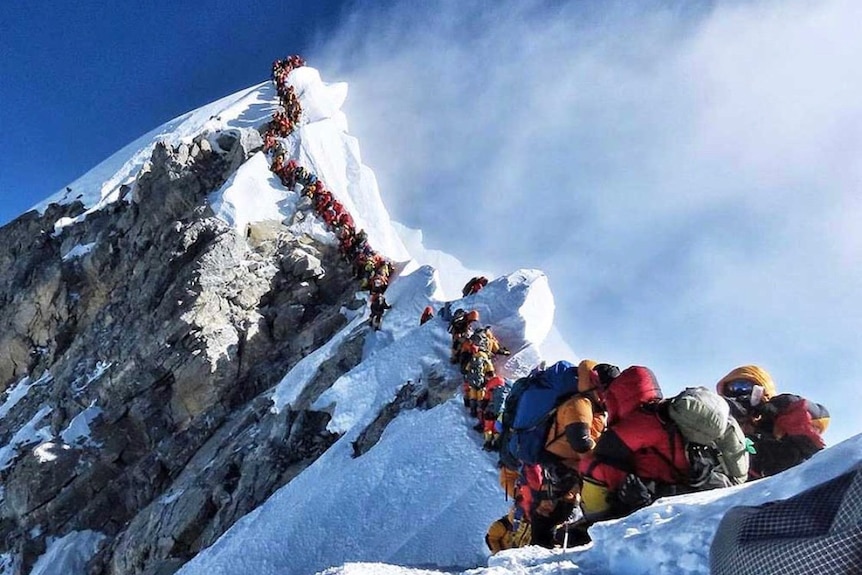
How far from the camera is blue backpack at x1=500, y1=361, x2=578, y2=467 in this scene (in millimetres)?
6117

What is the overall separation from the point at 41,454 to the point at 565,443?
20.9 meters

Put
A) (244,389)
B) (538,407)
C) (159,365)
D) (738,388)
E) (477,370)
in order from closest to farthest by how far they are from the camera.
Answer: (538,407) < (738,388) < (477,370) < (244,389) < (159,365)

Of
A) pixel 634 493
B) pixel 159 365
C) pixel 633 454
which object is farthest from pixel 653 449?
pixel 159 365

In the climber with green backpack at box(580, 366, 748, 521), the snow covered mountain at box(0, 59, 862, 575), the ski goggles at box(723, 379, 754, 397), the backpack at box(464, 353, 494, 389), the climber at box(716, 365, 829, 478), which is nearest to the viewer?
the climber with green backpack at box(580, 366, 748, 521)

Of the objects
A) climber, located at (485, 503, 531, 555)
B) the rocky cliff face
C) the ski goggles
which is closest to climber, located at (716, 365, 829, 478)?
the ski goggles

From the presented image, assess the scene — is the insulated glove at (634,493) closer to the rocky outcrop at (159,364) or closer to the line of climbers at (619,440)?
the line of climbers at (619,440)

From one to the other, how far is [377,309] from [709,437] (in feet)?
43.0

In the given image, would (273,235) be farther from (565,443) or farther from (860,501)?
(860,501)

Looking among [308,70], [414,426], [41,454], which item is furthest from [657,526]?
[308,70]

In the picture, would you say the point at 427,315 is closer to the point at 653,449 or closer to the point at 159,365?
the point at 653,449

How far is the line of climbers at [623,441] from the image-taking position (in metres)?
4.76

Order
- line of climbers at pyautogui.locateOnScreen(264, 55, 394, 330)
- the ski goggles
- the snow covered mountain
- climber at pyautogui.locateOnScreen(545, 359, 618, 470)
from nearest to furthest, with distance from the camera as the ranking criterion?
climber at pyautogui.locateOnScreen(545, 359, 618, 470)
the ski goggles
the snow covered mountain
line of climbers at pyautogui.locateOnScreen(264, 55, 394, 330)

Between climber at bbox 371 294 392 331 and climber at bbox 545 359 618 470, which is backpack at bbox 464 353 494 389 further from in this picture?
climber at bbox 371 294 392 331

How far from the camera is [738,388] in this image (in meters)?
6.50
